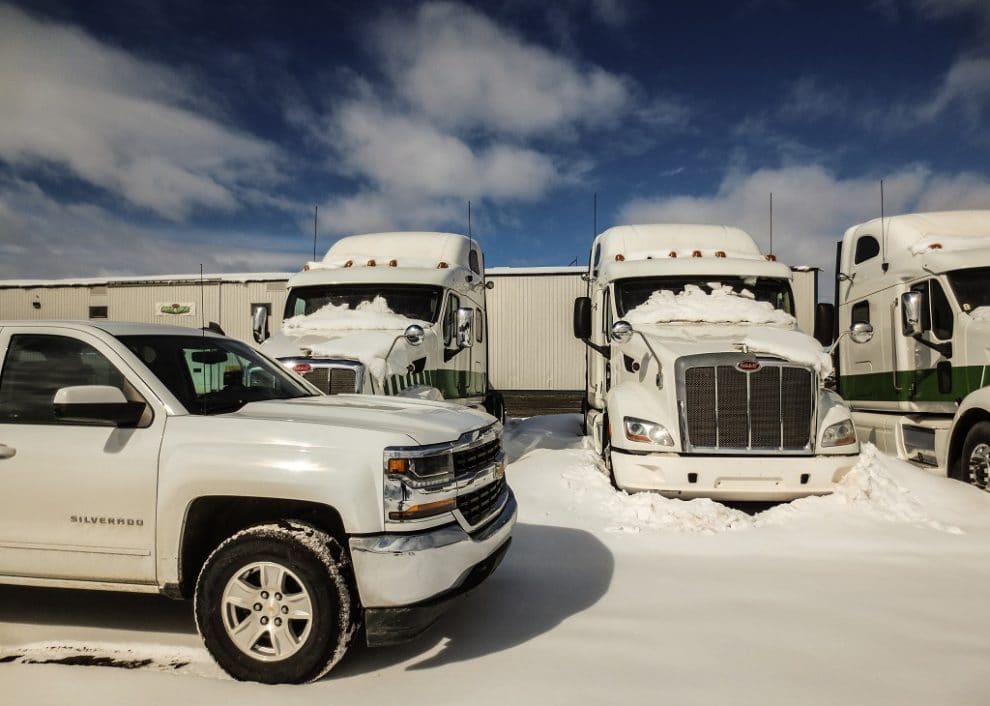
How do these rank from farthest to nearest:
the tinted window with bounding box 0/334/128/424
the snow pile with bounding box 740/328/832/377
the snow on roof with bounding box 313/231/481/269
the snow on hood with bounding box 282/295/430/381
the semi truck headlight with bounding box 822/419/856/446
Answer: the snow on roof with bounding box 313/231/481/269 → the snow on hood with bounding box 282/295/430/381 → the snow pile with bounding box 740/328/832/377 → the semi truck headlight with bounding box 822/419/856/446 → the tinted window with bounding box 0/334/128/424

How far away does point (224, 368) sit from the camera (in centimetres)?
424

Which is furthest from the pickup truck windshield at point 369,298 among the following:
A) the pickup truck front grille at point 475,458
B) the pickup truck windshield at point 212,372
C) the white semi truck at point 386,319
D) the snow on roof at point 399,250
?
the pickup truck front grille at point 475,458

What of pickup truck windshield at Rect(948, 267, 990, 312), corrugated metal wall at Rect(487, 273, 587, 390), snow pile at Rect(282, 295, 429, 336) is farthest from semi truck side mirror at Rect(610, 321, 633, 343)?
corrugated metal wall at Rect(487, 273, 587, 390)

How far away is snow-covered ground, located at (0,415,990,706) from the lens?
3.05 metres

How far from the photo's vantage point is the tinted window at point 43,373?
3561 millimetres

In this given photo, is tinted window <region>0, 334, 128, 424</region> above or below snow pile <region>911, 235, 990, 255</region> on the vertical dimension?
below

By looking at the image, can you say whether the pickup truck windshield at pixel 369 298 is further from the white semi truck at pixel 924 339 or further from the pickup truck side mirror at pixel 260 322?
the white semi truck at pixel 924 339

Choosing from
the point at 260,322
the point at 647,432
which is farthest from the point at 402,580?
the point at 260,322

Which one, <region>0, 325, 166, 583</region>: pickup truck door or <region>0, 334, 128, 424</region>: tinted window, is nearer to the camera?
<region>0, 325, 166, 583</region>: pickup truck door

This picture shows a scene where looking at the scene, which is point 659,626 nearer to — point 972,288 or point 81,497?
point 81,497

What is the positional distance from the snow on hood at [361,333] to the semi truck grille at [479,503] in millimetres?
3688

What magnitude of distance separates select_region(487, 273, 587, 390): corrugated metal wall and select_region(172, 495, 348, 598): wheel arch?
18.6 metres

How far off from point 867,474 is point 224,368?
5.75m

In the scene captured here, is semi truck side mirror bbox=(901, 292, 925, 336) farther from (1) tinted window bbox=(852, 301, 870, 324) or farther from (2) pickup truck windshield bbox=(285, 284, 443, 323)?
(2) pickup truck windshield bbox=(285, 284, 443, 323)
